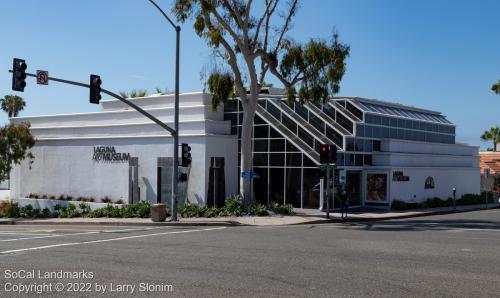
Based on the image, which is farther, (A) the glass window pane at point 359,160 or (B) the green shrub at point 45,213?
(B) the green shrub at point 45,213

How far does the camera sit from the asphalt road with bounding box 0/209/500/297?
10.2 metres

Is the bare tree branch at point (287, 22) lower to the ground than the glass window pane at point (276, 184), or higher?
higher

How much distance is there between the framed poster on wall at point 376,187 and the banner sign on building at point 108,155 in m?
15.0

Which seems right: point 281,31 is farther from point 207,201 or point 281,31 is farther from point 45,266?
point 45,266

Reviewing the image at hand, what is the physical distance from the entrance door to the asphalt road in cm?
1320

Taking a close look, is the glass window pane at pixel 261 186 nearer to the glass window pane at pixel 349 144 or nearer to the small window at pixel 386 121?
the glass window pane at pixel 349 144

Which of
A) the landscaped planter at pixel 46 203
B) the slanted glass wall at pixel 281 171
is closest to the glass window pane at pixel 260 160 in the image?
the slanted glass wall at pixel 281 171

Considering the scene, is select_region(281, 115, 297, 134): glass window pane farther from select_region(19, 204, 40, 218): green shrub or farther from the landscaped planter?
select_region(19, 204, 40, 218): green shrub

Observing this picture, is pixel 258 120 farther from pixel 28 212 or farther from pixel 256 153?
pixel 28 212

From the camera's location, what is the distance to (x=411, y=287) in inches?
408

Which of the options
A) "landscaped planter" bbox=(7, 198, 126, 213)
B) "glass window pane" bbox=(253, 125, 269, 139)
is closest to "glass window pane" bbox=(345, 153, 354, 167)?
"glass window pane" bbox=(253, 125, 269, 139)

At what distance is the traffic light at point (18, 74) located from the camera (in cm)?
2142

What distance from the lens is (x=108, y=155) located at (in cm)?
3794

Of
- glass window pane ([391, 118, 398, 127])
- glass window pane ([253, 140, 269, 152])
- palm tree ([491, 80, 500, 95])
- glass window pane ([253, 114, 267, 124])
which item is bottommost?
glass window pane ([253, 140, 269, 152])
